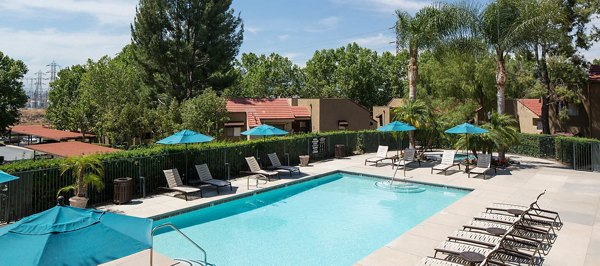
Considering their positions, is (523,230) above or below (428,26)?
below

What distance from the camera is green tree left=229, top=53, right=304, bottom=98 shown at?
62.5 metres

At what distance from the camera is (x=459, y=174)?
60.4 feet

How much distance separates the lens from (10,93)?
84.9ft

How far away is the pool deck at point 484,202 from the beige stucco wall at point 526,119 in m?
17.5

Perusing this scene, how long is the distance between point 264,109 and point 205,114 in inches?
378

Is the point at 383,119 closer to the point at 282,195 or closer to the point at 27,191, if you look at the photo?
the point at 282,195

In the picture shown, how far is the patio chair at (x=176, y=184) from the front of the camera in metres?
13.3

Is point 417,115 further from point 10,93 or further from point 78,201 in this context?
point 10,93

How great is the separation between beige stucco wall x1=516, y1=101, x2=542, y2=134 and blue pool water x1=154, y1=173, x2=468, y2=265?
27093 mm

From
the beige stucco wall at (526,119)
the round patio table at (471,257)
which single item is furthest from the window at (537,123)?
the round patio table at (471,257)

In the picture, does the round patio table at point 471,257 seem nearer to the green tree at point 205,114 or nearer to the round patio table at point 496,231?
the round patio table at point 496,231

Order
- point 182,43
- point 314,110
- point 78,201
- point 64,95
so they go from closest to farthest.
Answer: point 78,201
point 314,110
point 182,43
point 64,95

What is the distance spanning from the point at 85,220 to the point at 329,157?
791 inches

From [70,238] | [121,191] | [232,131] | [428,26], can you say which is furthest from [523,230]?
[232,131]
